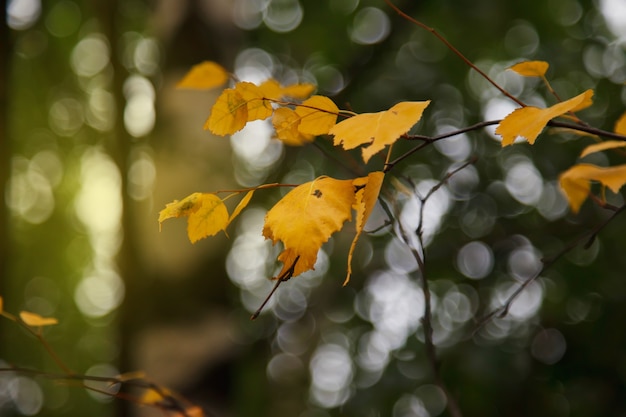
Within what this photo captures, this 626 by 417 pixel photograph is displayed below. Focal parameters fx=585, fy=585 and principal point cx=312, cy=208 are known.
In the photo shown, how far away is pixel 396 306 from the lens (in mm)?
3371

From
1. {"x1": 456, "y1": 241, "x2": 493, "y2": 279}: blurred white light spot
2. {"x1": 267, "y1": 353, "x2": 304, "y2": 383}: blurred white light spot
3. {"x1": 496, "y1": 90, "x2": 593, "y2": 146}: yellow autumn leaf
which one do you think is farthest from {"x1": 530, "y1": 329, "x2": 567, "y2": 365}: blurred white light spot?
{"x1": 267, "y1": 353, "x2": 304, "y2": 383}: blurred white light spot

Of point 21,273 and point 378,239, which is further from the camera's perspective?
point 21,273

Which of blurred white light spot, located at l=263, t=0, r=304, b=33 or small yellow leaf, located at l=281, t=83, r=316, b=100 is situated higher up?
small yellow leaf, located at l=281, t=83, r=316, b=100

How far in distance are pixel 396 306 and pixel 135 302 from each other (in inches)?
91.8

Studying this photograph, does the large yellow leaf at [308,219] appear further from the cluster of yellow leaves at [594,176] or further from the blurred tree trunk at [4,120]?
the blurred tree trunk at [4,120]

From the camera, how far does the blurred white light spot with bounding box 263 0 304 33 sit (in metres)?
3.24

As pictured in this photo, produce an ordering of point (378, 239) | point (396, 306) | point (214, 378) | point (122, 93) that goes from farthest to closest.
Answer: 1. point (396, 306)
2. point (378, 239)
3. point (122, 93)
4. point (214, 378)

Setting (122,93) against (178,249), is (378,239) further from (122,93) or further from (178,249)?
(178,249)

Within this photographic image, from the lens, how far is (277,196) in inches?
118

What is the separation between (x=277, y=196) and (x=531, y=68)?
236cm

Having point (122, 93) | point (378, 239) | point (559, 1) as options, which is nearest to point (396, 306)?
point (378, 239)

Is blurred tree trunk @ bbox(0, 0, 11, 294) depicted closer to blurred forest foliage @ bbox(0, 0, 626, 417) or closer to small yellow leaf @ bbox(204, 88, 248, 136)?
blurred forest foliage @ bbox(0, 0, 626, 417)

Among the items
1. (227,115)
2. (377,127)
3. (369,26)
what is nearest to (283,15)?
(369,26)

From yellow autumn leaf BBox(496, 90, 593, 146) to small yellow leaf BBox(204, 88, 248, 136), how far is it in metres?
0.25
